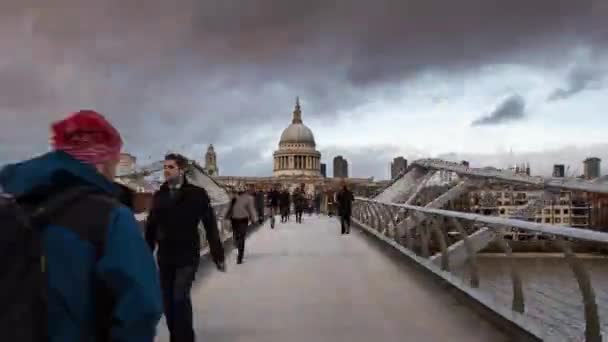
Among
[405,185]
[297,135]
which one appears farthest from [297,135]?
[405,185]

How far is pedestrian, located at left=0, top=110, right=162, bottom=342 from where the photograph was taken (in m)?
2.28

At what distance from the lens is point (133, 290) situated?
7.98 feet

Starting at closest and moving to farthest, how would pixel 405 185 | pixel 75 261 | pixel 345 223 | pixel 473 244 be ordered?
pixel 75 261 → pixel 473 244 → pixel 345 223 → pixel 405 185

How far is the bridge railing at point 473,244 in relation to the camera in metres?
4.98

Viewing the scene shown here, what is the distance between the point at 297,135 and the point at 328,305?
150638 mm

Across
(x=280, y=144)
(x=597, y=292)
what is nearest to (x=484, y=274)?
(x=597, y=292)

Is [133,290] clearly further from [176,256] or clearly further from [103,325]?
[176,256]

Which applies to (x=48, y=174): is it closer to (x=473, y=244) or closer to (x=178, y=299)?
(x=178, y=299)

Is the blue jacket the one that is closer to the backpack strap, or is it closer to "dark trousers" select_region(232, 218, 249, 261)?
the backpack strap

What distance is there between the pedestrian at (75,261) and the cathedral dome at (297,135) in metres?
155

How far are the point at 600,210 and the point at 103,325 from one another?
38.8 feet

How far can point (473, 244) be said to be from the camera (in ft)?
25.6

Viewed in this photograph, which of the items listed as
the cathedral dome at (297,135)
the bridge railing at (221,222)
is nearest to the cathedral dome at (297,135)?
the cathedral dome at (297,135)

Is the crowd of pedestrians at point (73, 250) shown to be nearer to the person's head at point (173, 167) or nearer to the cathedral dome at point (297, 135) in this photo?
the person's head at point (173, 167)
